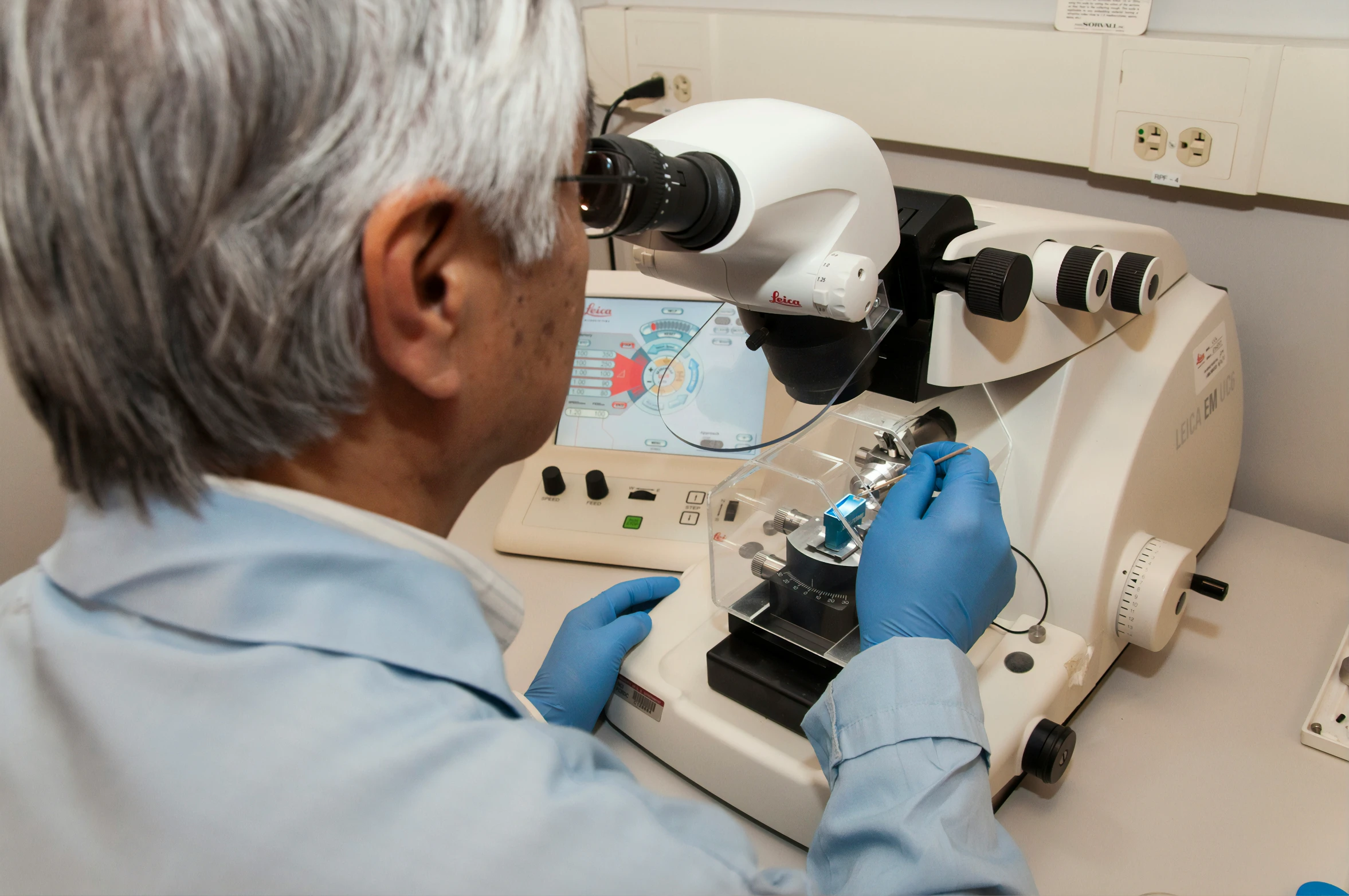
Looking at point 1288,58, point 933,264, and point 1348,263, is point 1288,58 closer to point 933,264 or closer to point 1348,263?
point 1348,263

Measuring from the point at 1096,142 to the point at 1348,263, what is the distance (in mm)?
336

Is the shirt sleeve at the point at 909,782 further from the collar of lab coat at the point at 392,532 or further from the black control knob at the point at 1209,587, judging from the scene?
the black control knob at the point at 1209,587

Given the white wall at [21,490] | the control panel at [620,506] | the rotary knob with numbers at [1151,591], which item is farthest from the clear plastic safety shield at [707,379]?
the white wall at [21,490]

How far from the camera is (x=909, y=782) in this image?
→ 0.71 m

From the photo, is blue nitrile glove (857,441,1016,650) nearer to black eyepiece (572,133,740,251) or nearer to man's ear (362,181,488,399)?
black eyepiece (572,133,740,251)

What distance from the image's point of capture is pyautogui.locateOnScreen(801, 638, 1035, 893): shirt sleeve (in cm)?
67

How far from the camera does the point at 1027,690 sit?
2.97ft

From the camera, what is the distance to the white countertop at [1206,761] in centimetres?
86

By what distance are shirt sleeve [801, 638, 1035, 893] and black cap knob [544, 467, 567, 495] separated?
2.21 ft

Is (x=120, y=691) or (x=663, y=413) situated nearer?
(x=120, y=691)

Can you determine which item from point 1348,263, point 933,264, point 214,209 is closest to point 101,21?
point 214,209

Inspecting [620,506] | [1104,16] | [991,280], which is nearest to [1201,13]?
[1104,16]

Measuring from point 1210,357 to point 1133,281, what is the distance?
10.4 inches

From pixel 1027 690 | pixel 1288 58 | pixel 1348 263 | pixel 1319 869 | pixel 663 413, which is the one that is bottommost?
pixel 1319 869
